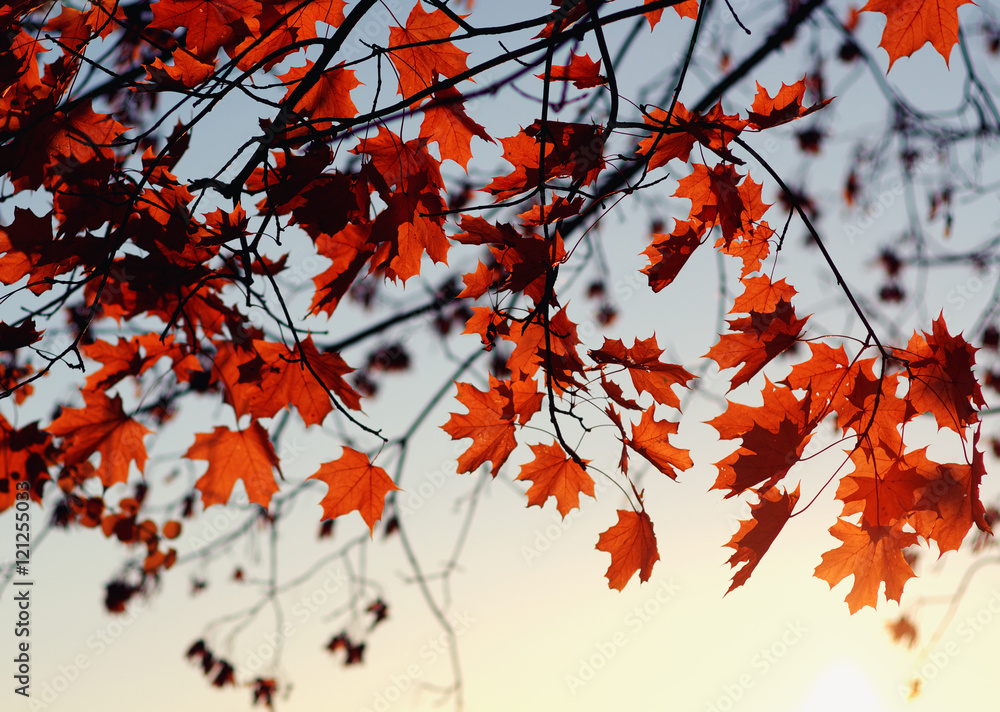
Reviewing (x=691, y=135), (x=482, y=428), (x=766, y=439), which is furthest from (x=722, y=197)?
(x=482, y=428)

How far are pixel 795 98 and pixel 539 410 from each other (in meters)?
1.07

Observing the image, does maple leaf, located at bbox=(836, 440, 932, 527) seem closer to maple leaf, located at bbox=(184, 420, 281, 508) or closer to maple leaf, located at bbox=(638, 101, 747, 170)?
maple leaf, located at bbox=(638, 101, 747, 170)

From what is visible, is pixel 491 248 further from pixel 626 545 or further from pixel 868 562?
pixel 868 562

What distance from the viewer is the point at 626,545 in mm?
1763

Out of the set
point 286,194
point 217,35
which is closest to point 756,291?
point 286,194

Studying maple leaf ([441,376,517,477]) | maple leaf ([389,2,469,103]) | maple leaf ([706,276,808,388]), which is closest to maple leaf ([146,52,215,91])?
maple leaf ([389,2,469,103])

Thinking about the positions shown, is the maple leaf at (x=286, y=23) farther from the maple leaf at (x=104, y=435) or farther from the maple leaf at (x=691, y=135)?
the maple leaf at (x=104, y=435)

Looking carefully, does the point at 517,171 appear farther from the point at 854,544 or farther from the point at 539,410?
the point at 854,544

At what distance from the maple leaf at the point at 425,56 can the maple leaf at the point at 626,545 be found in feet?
4.60

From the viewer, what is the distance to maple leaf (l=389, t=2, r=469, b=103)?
1775 mm

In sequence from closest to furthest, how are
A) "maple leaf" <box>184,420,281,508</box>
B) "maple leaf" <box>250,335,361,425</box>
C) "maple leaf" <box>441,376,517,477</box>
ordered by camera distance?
"maple leaf" <box>441,376,517,477</box> → "maple leaf" <box>250,335,361,425</box> → "maple leaf" <box>184,420,281,508</box>

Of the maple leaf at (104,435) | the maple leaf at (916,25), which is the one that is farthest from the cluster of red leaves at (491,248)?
the maple leaf at (104,435)

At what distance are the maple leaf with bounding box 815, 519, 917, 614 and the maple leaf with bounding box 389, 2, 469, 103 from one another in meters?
1.71

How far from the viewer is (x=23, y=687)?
343 centimetres
